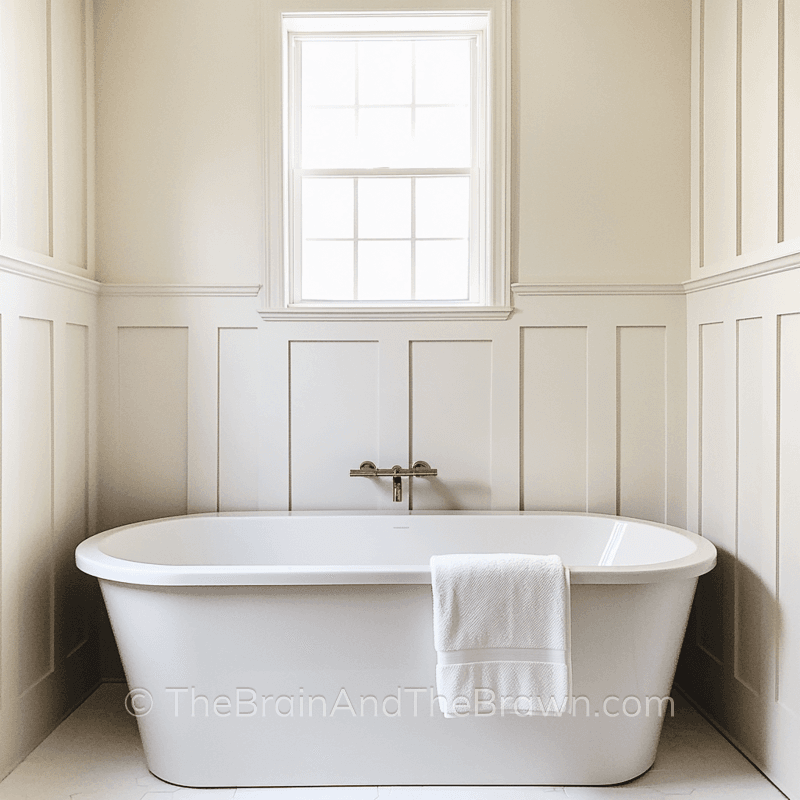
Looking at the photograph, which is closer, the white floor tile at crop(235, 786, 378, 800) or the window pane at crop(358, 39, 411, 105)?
the white floor tile at crop(235, 786, 378, 800)

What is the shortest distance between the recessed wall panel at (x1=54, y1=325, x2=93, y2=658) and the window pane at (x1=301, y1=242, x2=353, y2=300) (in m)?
0.86

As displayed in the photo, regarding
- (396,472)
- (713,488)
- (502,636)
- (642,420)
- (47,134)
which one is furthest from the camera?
(642,420)

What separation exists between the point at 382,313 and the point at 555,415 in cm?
76

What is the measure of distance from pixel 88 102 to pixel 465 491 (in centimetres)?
202

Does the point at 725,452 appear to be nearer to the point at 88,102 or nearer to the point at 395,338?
the point at 395,338

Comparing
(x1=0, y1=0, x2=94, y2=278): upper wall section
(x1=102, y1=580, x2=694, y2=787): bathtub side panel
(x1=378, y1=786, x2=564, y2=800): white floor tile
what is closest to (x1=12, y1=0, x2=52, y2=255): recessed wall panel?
(x1=0, y1=0, x2=94, y2=278): upper wall section

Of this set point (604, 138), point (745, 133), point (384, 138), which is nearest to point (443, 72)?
point (384, 138)

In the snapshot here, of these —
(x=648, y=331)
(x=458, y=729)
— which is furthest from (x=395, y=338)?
(x=458, y=729)

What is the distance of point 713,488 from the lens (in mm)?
2430

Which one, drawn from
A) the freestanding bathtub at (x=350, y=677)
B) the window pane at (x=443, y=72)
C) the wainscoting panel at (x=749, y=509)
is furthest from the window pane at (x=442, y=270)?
the freestanding bathtub at (x=350, y=677)

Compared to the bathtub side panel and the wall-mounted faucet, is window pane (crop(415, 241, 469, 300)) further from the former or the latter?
the bathtub side panel

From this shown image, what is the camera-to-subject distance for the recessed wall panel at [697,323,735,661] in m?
2.34

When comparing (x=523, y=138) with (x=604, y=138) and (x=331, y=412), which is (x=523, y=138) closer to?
(x=604, y=138)

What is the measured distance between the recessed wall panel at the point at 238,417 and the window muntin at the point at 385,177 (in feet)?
0.98
